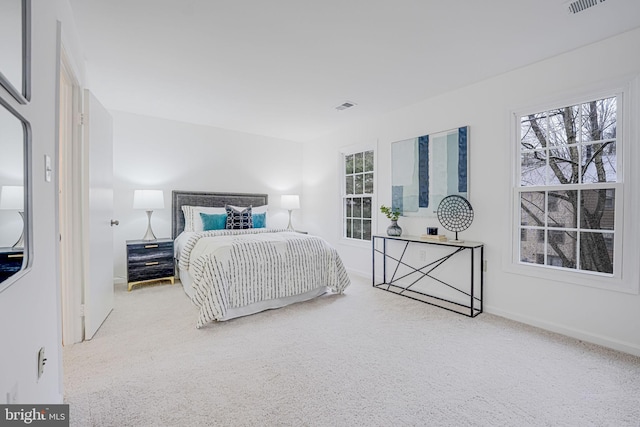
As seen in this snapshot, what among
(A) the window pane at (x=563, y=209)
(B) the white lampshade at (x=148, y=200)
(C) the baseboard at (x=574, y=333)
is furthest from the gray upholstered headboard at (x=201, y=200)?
(A) the window pane at (x=563, y=209)

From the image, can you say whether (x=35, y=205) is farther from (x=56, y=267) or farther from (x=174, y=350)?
(x=174, y=350)

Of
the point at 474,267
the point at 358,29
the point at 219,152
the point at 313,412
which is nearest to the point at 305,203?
the point at 219,152

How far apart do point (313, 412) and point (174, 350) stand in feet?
4.08

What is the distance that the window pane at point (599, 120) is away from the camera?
2344 millimetres

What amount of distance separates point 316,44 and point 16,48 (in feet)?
6.32

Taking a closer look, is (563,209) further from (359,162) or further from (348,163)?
(348,163)

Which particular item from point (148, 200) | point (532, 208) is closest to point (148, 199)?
point (148, 200)

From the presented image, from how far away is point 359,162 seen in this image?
4.62 meters

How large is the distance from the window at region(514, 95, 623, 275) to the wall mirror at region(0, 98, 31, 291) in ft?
11.3

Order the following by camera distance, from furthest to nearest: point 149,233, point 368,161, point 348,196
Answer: point 348,196, point 368,161, point 149,233

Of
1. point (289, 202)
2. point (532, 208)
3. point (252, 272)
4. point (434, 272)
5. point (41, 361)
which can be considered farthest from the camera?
point (289, 202)

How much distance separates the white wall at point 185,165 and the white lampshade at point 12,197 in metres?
3.57

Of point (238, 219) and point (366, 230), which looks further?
point (366, 230)

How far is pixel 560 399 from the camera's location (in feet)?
5.48
